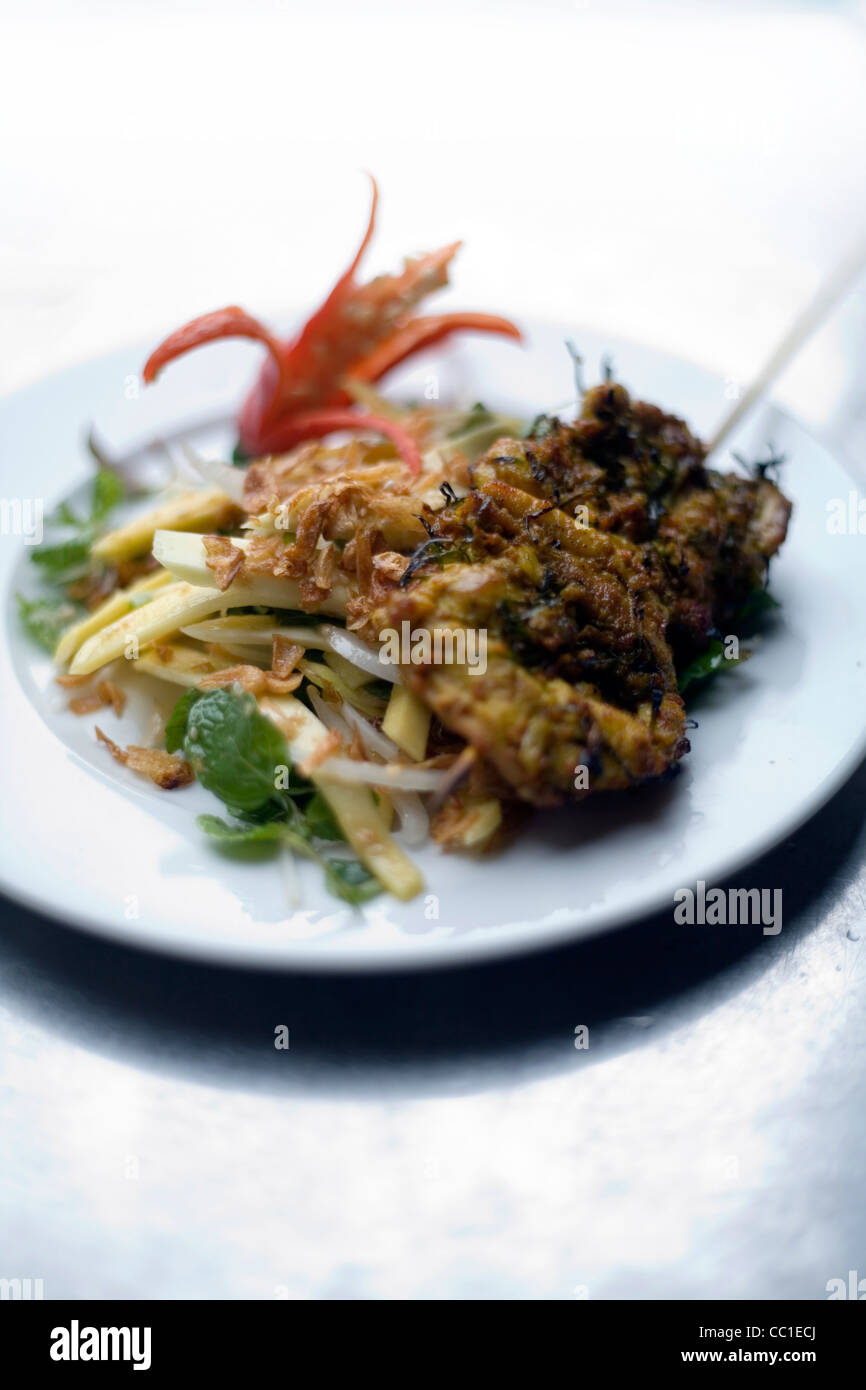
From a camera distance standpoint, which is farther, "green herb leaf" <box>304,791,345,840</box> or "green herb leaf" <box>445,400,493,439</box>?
"green herb leaf" <box>445,400,493,439</box>

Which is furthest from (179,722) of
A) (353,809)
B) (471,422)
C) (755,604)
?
(755,604)

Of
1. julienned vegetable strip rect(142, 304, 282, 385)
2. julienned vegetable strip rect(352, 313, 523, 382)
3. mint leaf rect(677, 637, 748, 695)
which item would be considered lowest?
mint leaf rect(677, 637, 748, 695)

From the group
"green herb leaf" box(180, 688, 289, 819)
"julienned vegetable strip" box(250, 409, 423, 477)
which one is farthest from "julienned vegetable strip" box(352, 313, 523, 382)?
"green herb leaf" box(180, 688, 289, 819)

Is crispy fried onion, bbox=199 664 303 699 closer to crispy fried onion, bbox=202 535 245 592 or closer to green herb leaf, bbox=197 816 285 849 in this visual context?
crispy fried onion, bbox=202 535 245 592

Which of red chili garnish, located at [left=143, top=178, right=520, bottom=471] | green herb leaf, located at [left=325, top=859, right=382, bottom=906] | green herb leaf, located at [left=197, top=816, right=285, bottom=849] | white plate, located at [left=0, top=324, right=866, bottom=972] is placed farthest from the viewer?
red chili garnish, located at [left=143, top=178, right=520, bottom=471]

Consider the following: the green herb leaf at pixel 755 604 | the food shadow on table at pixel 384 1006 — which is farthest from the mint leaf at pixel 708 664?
the food shadow on table at pixel 384 1006

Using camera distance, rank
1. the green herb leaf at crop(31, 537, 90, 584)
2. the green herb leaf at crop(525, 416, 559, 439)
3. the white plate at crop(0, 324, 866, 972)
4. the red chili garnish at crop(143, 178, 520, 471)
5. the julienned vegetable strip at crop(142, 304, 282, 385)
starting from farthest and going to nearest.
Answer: the red chili garnish at crop(143, 178, 520, 471)
the green herb leaf at crop(31, 537, 90, 584)
the julienned vegetable strip at crop(142, 304, 282, 385)
the green herb leaf at crop(525, 416, 559, 439)
the white plate at crop(0, 324, 866, 972)

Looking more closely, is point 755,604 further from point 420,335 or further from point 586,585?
point 420,335

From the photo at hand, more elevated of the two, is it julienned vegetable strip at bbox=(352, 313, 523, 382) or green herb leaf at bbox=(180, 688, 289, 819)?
julienned vegetable strip at bbox=(352, 313, 523, 382)
